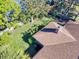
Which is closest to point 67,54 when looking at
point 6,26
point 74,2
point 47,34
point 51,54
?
point 51,54

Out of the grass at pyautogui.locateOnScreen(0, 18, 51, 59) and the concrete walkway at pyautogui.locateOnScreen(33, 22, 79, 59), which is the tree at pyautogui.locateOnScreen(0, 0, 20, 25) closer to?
the grass at pyautogui.locateOnScreen(0, 18, 51, 59)

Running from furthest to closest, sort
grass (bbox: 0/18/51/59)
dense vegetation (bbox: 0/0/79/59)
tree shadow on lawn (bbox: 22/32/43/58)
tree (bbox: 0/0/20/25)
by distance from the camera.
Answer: tree (bbox: 0/0/20/25)
dense vegetation (bbox: 0/0/79/59)
tree shadow on lawn (bbox: 22/32/43/58)
grass (bbox: 0/18/51/59)

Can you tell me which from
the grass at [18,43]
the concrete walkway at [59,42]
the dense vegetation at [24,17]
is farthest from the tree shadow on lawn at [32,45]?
the concrete walkway at [59,42]

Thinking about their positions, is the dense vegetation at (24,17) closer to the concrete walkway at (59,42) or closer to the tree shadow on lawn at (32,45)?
the tree shadow on lawn at (32,45)

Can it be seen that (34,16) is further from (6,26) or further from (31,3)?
(6,26)

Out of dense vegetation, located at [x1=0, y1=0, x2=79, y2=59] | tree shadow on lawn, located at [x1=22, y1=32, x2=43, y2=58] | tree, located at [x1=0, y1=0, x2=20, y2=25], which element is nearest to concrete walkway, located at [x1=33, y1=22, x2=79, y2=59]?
tree shadow on lawn, located at [x1=22, y1=32, x2=43, y2=58]

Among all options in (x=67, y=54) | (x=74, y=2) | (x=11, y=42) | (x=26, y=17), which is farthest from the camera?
(x=74, y=2)

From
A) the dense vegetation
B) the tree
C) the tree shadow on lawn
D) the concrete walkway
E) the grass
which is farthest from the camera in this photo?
the tree

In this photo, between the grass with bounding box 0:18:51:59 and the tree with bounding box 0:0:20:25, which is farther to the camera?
the tree with bounding box 0:0:20:25
